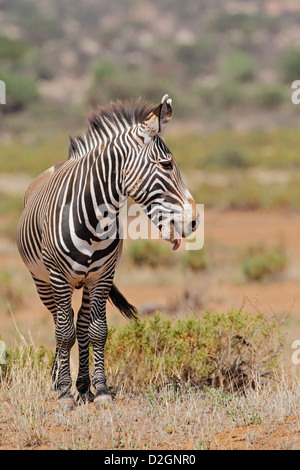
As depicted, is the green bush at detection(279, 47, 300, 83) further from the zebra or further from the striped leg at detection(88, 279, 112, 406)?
the striped leg at detection(88, 279, 112, 406)

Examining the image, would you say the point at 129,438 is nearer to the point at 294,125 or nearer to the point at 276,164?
the point at 276,164

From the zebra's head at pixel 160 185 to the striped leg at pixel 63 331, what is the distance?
87 cm

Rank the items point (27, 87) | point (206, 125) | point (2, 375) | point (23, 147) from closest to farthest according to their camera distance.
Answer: point (2, 375), point (23, 147), point (27, 87), point (206, 125)

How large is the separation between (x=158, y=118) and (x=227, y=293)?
714cm

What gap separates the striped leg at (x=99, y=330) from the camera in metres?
5.25

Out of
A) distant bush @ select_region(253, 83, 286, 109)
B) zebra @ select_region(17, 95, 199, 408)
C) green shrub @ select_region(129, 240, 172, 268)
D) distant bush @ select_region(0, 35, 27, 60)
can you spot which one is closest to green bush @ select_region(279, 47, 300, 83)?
distant bush @ select_region(253, 83, 286, 109)

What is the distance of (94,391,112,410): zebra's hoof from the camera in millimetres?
5148

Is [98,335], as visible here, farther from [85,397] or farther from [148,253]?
[148,253]

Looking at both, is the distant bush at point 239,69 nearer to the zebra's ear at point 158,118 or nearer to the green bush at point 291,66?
the green bush at point 291,66

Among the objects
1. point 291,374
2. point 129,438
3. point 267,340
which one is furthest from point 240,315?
point 129,438

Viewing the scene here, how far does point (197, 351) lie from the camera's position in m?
5.95

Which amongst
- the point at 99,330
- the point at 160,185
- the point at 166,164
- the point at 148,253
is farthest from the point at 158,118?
the point at 148,253
